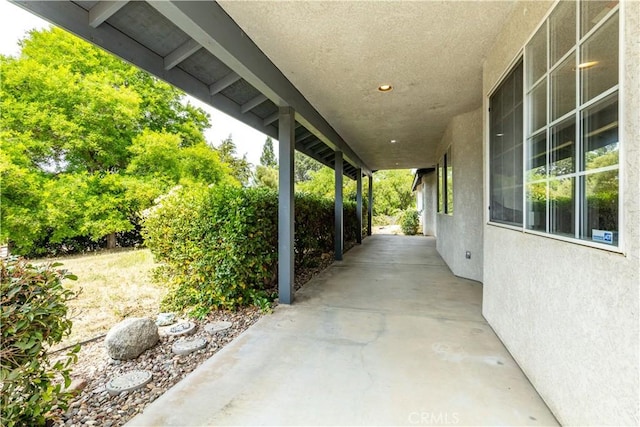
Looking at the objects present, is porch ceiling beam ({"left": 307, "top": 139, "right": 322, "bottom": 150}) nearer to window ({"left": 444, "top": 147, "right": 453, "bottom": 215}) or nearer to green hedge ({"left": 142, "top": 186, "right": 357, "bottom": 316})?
window ({"left": 444, "top": 147, "right": 453, "bottom": 215})

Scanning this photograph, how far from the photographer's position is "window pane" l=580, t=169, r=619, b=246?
4.89ft

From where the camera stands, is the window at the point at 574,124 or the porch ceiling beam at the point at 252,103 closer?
the window at the point at 574,124

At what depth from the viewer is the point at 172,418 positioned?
1.97 m

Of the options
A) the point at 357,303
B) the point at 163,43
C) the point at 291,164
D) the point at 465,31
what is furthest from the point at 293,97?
the point at 357,303

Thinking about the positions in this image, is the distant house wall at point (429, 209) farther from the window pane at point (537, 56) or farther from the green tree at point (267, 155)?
the green tree at point (267, 155)

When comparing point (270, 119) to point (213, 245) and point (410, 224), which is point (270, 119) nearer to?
point (213, 245)

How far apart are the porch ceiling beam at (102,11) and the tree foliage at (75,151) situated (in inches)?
336

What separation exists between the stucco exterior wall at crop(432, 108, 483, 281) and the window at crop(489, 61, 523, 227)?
2057mm

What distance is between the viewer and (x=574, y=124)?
1.92 metres

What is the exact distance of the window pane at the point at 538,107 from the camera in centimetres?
235

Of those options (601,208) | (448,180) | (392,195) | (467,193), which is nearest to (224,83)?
(601,208)

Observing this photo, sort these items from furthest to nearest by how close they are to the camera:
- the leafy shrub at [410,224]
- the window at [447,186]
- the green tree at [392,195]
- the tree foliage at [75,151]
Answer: the green tree at [392,195]
the leafy shrub at [410,224]
the tree foliage at [75,151]
the window at [447,186]

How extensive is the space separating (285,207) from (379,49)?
2451 mm

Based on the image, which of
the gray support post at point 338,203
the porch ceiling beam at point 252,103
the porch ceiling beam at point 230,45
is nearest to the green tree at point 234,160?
the gray support post at point 338,203
